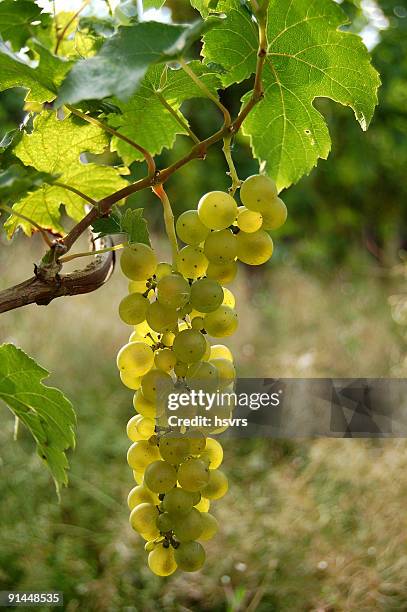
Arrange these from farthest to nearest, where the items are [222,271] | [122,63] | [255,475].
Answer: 1. [255,475]
2. [222,271]
3. [122,63]

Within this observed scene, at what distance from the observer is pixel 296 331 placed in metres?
2.92

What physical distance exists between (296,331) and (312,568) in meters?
A: 1.66

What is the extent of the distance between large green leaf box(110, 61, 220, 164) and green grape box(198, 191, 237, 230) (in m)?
0.07

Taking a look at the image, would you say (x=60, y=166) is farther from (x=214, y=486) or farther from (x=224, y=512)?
(x=224, y=512)

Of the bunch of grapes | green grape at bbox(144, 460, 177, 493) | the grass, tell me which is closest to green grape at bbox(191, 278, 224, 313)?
the bunch of grapes

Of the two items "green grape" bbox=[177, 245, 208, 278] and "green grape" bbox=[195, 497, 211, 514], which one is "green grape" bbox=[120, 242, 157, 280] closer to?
"green grape" bbox=[177, 245, 208, 278]

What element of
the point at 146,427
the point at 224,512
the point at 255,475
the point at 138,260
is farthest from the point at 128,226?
the point at 255,475

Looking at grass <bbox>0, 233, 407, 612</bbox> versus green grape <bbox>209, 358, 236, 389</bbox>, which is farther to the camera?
grass <bbox>0, 233, 407, 612</bbox>

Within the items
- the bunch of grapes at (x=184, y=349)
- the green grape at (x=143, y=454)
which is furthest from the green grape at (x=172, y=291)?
the green grape at (x=143, y=454)

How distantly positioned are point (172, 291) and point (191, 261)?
30 millimetres

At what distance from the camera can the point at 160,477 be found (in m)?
0.44

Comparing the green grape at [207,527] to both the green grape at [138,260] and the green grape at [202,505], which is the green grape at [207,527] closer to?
the green grape at [202,505]

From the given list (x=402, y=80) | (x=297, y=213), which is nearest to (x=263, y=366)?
(x=402, y=80)

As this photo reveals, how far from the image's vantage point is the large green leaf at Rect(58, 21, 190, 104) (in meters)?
0.31
